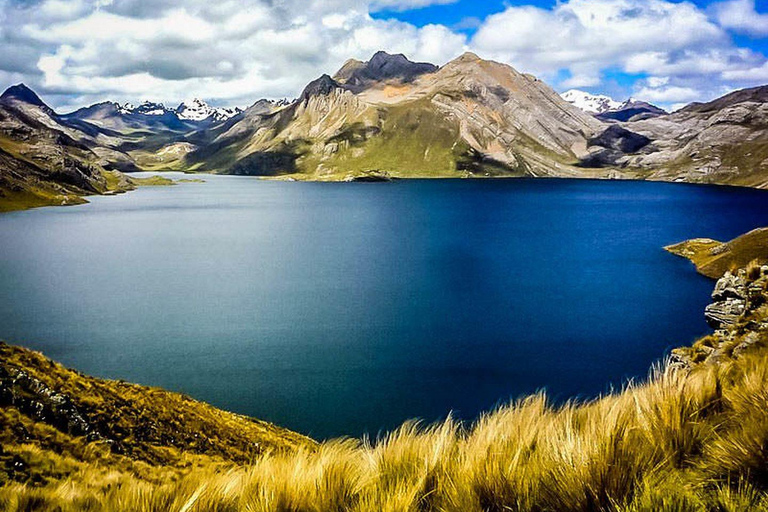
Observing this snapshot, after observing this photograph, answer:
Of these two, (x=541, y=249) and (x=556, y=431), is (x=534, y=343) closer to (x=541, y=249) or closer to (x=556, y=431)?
(x=556, y=431)

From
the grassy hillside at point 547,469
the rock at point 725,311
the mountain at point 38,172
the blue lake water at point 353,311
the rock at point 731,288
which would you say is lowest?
the blue lake water at point 353,311

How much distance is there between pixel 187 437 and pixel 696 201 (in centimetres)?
15139

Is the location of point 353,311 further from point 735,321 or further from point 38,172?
point 38,172

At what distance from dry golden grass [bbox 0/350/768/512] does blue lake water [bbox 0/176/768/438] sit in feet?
67.7

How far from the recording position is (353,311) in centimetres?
4016

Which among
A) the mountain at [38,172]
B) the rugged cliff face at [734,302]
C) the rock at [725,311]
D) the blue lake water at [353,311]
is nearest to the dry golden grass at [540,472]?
the rugged cliff face at [734,302]

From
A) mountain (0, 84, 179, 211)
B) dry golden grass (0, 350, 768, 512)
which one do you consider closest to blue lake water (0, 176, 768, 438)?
dry golden grass (0, 350, 768, 512)

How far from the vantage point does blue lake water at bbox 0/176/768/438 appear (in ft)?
90.0

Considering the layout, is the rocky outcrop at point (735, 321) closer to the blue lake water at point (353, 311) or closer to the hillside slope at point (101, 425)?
the blue lake water at point (353, 311)

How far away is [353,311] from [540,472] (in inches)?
1467

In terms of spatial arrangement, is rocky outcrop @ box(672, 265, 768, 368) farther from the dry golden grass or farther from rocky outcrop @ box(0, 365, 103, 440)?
rocky outcrop @ box(0, 365, 103, 440)

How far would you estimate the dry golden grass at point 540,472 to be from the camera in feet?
9.88

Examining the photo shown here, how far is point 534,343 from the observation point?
33.8 meters

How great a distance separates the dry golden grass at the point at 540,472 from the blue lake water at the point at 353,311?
2065 cm
